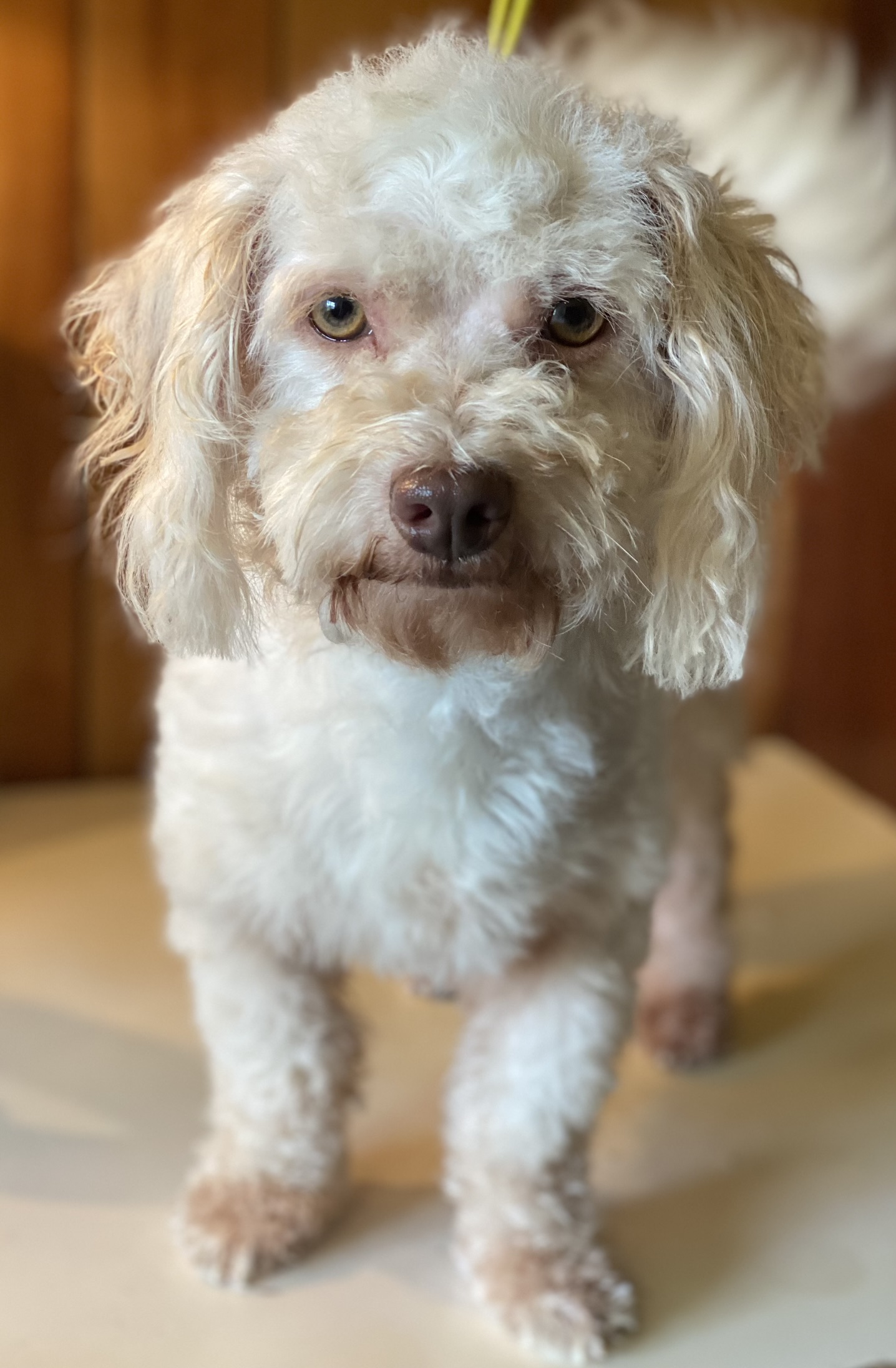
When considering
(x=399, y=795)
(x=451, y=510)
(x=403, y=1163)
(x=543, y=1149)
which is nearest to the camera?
(x=451, y=510)

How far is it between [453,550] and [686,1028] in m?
0.74

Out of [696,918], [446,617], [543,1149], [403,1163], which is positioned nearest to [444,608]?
[446,617]

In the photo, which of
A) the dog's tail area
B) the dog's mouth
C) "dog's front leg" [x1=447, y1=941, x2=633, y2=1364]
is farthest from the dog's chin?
the dog's tail area

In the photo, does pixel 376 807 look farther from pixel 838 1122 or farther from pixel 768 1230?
pixel 838 1122

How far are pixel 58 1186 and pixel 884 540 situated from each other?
1223 mm

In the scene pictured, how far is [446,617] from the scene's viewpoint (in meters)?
0.65

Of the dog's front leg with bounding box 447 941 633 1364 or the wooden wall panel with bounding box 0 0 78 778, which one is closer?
the dog's front leg with bounding box 447 941 633 1364

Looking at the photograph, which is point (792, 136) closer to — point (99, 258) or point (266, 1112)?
point (99, 258)

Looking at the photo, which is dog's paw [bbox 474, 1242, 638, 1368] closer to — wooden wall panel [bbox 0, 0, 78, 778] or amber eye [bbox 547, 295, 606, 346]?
amber eye [bbox 547, 295, 606, 346]

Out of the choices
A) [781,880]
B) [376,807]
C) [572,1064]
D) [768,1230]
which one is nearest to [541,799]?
[376,807]

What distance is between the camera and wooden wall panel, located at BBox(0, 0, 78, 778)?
54.2 inches

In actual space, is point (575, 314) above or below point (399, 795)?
above

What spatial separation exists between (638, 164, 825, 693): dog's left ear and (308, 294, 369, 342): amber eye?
0.54 feet

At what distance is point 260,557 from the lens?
73 cm
